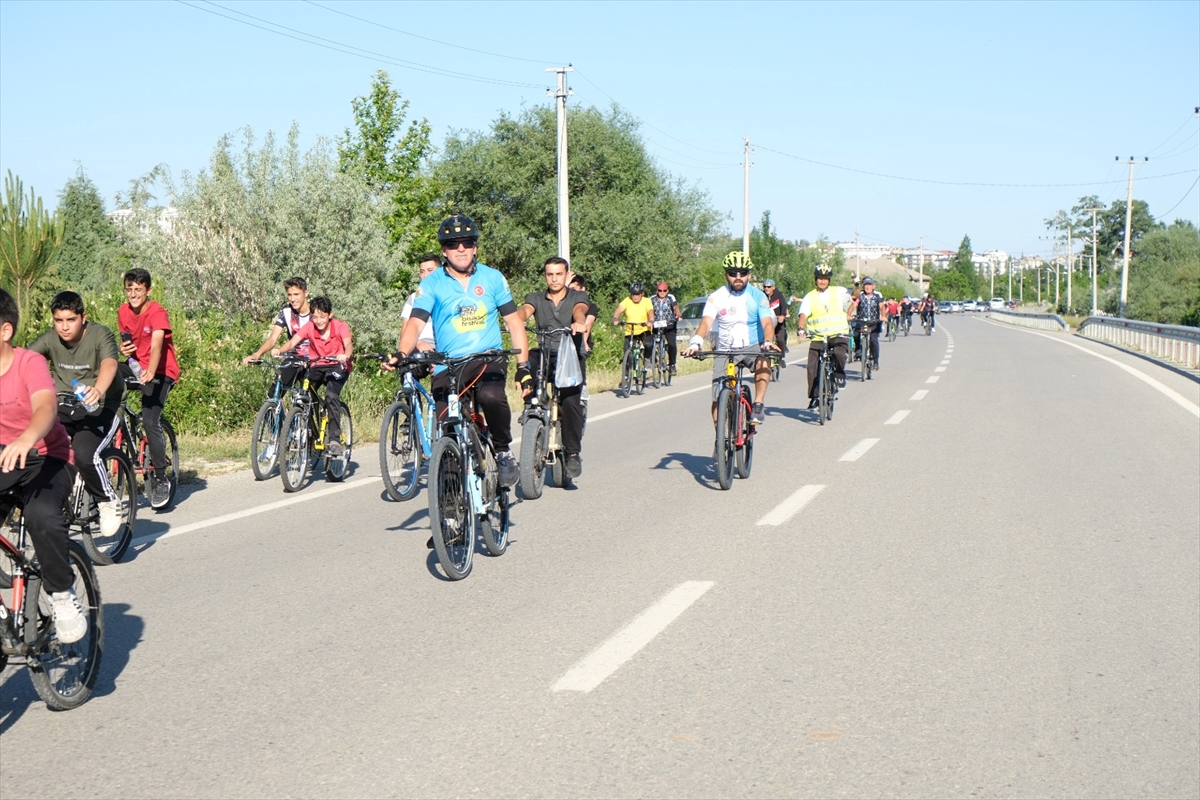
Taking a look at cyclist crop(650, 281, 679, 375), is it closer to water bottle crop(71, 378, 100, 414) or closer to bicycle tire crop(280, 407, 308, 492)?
bicycle tire crop(280, 407, 308, 492)

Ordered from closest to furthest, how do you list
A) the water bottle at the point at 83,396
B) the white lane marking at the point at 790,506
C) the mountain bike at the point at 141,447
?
the water bottle at the point at 83,396
the white lane marking at the point at 790,506
the mountain bike at the point at 141,447

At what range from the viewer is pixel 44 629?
16.2 ft

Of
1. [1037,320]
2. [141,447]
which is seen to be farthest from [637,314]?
[1037,320]

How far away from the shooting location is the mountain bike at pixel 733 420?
407 inches

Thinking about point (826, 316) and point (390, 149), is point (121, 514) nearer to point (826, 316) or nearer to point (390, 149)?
point (826, 316)

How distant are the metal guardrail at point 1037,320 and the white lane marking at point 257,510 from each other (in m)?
62.2

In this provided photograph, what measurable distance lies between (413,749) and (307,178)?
792 inches

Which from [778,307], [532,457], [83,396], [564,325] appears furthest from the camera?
[778,307]

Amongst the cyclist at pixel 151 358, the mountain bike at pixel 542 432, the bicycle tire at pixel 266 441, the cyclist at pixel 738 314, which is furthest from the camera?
the cyclist at pixel 738 314

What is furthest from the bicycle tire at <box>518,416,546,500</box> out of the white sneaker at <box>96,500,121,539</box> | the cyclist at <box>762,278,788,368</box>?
the cyclist at <box>762,278,788,368</box>

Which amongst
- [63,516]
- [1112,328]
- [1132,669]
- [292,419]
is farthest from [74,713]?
[1112,328]

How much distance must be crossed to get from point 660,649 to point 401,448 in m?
5.34

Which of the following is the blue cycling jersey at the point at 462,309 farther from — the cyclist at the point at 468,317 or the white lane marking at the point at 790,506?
the white lane marking at the point at 790,506

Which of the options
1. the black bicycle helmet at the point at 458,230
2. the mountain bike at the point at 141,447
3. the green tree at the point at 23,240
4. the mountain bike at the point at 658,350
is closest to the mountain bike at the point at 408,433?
the mountain bike at the point at 141,447
